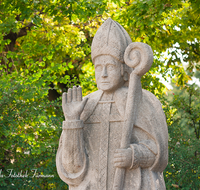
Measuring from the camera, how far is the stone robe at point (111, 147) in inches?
122

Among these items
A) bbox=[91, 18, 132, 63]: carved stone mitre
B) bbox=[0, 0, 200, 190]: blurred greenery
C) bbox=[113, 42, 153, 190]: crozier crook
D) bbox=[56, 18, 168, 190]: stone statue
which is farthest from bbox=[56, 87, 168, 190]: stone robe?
bbox=[0, 0, 200, 190]: blurred greenery

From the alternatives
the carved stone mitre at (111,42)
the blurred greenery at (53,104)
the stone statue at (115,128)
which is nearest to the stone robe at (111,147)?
the stone statue at (115,128)

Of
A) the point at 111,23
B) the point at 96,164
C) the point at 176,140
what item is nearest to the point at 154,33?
the point at 176,140

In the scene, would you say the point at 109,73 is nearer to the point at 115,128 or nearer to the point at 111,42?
the point at 111,42

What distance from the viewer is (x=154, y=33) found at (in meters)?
8.67

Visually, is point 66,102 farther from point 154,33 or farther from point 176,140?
point 154,33

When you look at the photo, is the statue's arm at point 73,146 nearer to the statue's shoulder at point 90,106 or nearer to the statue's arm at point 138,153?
the statue's shoulder at point 90,106

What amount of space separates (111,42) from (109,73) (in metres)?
0.34

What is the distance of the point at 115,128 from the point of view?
10.7 ft

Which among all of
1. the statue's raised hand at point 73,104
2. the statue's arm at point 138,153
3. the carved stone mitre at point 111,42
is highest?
the carved stone mitre at point 111,42

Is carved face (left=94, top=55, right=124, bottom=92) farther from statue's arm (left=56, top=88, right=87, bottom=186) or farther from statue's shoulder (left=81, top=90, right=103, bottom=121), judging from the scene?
statue's arm (left=56, top=88, right=87, bottom=186)

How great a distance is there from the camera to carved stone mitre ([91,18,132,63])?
3.30 m

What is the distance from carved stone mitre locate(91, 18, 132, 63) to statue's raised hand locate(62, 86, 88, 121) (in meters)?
0.49

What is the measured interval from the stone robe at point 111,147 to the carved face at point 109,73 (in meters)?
0.12
